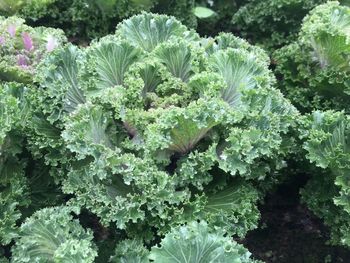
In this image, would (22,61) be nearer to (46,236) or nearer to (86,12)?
(86,12)

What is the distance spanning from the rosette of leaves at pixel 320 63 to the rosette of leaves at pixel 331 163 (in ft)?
2.43

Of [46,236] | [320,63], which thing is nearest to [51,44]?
[46,236]

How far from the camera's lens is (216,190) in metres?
3.49

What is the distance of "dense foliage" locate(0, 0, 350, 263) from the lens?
3.19 meters

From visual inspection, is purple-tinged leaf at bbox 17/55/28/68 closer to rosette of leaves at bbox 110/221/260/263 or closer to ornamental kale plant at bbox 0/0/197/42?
ornamental kale plant at bbox 0/0/197/42

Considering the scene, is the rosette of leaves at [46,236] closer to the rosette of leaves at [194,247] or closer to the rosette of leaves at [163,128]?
the rosette of leaves at [163,128]

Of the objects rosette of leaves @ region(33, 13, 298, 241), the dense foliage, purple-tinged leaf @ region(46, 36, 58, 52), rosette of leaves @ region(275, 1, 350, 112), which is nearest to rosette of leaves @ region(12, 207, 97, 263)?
the dense foliage

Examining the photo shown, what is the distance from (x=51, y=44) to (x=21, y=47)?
251mm

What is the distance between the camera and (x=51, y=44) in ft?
14.3

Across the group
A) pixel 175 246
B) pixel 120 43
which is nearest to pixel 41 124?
pixel 120 43

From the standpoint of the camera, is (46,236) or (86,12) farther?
(86,12)

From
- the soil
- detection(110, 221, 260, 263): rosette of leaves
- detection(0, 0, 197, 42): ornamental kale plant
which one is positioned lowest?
detection(110, 221, 260, 263): rosette of leaves

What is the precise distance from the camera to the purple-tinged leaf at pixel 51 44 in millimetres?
4332

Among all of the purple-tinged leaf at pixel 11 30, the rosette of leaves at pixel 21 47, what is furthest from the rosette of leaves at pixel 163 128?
the purple-tinged leaf at pixel 11 30
